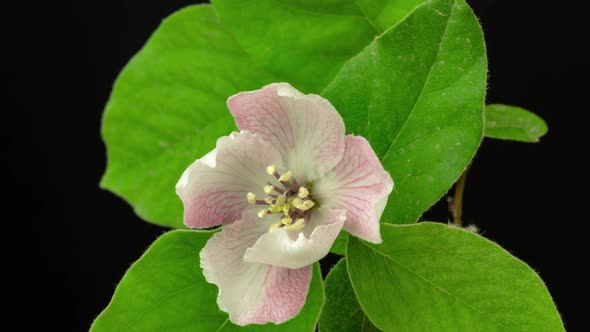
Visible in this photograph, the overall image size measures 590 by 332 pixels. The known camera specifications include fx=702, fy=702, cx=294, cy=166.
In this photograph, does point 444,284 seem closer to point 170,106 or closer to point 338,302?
point 338,302

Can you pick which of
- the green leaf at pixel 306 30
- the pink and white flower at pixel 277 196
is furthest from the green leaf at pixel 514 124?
the pink and white flower at pixel 277 196

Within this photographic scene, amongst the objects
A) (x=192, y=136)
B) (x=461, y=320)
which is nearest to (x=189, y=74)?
(x=192, y=136)

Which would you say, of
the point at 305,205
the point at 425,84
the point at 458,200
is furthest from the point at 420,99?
the point at 458,200

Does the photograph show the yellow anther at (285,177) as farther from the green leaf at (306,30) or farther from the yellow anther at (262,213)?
the green leaf at (306,30)

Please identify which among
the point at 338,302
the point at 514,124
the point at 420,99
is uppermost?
the point at 420,99

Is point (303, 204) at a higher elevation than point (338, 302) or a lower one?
higher

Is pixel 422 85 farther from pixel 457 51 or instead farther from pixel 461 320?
pixel 461 320

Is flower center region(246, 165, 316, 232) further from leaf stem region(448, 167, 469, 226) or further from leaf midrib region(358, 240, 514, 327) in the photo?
leaf stem region(448, 167, 469, 226)
